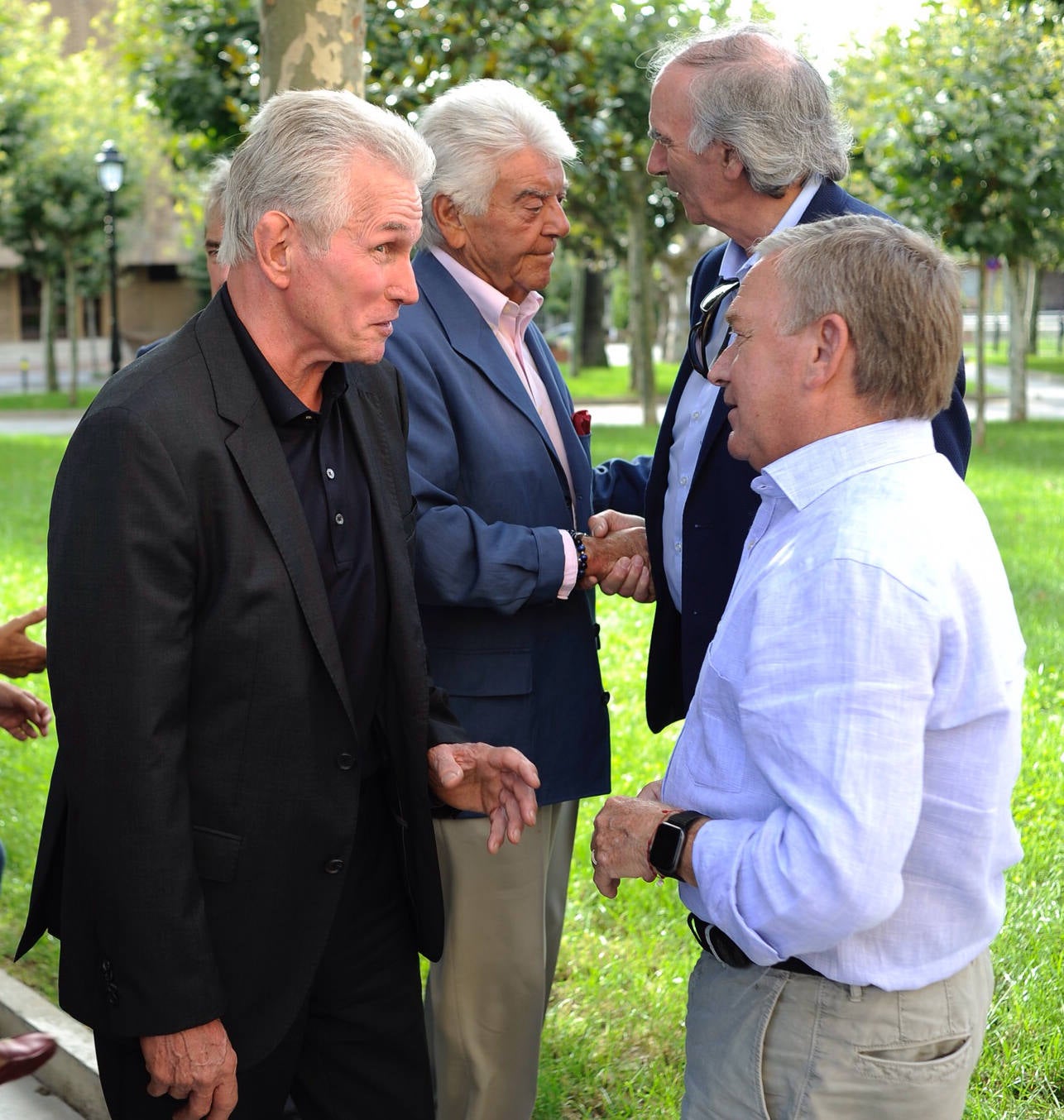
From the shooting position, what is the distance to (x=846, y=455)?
194 centimetres

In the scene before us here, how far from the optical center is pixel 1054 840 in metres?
4.75

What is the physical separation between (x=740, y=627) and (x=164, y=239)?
50663 mm

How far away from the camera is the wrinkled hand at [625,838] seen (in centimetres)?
209

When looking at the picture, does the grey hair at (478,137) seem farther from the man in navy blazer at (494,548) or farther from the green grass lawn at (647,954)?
→ the green grass lawn at (647,954)

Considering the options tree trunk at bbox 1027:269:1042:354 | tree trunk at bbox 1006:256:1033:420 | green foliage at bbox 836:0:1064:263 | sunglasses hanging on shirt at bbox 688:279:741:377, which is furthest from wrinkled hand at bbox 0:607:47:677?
tree trunk at bbox 1027:269:1042:354

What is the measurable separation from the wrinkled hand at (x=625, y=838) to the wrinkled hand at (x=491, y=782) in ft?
1.67

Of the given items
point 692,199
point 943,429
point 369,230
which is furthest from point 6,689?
point 943,429

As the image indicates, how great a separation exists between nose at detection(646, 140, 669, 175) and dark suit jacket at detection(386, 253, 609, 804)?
0.52 meters

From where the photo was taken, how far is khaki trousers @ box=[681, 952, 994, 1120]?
77.7 inches

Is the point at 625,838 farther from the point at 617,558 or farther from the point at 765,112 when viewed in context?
the point at 765,112

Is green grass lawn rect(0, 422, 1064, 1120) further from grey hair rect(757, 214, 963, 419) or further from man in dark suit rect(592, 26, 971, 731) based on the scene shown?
grey hair rect(757, 214, 963, 419)

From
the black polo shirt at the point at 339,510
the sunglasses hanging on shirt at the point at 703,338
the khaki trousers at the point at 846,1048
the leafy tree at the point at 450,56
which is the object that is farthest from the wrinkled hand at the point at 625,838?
the leafy tree at the point at 450,56

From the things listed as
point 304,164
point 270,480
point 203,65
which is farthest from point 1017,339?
point 270,480

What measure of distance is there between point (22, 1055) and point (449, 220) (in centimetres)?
223
